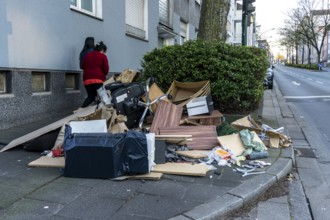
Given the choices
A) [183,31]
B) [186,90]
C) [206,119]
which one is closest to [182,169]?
[206,119]

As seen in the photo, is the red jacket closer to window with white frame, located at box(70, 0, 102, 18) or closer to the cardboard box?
window with white frame, located at box(70, 0, 102, 18)

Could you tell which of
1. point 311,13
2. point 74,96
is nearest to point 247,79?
point 74,96

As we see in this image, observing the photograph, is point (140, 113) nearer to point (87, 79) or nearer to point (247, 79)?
point (87, 79)

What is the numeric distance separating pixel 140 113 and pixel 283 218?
3.41 meters

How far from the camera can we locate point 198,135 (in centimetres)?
592

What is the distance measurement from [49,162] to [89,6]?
20.0ft

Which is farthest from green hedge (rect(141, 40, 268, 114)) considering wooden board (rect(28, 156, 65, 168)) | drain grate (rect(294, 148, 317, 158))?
wooden board (rect(28, 156, 65, 168))

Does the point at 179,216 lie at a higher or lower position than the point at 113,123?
lower

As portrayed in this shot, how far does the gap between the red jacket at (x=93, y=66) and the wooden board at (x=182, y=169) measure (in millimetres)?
3585

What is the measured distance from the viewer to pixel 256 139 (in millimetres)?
6016

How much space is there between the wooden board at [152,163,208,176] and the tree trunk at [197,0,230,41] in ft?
17.3

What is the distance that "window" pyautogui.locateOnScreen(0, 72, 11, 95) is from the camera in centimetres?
704

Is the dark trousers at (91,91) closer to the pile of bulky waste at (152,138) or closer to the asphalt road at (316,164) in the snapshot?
the pile of bulky waste at (152,138)

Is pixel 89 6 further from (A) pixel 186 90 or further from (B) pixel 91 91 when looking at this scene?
(A) pixel 186 90
